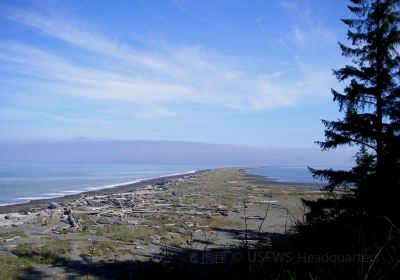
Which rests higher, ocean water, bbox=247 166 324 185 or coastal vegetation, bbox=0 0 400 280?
coastal vegetation, bbox=0 0 400 280

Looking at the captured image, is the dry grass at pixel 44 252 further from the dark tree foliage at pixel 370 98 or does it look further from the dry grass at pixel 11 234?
the dark tree foliage at pixel 370 98

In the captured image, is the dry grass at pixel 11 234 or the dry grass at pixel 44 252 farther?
the dry grass at pixel 11 234

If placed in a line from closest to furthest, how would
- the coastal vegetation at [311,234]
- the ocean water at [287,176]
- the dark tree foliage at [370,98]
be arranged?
the coastal vegetation at [311,234], the dark tree foliage at [370,98], the ocean water at [287,176]

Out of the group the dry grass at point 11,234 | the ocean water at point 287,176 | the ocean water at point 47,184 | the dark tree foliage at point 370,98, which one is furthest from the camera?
the ocean water at point 287,176

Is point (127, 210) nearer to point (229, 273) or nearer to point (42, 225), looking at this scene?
point (42, 225)

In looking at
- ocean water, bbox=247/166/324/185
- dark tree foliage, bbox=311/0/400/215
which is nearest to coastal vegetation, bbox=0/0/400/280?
dark tree foliage, bbox=311/0/400/215

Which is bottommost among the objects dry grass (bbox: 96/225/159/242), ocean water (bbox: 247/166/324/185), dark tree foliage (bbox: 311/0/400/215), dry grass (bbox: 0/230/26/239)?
ocean water (bbox: 247/166/324/185)

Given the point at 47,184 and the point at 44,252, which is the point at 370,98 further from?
the point at 47,184

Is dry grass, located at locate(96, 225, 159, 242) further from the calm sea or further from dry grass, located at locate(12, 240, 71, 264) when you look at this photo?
the calm sea

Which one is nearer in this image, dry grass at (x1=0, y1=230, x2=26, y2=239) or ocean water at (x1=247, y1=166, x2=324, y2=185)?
dry grass at (x1=0, y1=230, x2=26, y2=239)

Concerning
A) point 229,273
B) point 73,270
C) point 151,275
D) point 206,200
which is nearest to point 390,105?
point 151,275

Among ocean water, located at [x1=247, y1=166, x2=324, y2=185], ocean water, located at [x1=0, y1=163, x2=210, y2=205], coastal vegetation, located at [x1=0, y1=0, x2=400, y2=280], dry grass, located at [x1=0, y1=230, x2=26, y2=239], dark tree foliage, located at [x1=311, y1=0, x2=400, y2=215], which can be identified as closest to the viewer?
coastal vegetation, located at [x1=0, y1=0, x2=400, y2=280]

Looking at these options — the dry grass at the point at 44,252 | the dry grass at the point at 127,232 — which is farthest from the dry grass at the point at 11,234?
the dry grass at the point at 127,232
